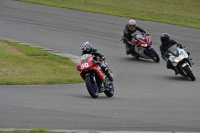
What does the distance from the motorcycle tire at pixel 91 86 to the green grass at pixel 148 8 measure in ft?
59.9

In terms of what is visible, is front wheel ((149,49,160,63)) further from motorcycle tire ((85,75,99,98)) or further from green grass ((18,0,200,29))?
green grass ((18,0,200,29))

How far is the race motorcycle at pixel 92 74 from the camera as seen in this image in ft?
48.5

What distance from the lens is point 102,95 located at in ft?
52.5

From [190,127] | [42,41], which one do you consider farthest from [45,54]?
[190,127]

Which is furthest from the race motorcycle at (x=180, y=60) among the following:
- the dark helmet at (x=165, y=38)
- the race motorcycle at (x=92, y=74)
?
the race motorcycle at (x=92, y=74)

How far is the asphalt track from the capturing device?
11.1m

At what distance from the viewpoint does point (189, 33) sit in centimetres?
3039

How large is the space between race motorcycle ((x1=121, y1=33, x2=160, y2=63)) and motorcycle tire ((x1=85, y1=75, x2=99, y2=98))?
8679 mm

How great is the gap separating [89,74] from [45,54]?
850 cm

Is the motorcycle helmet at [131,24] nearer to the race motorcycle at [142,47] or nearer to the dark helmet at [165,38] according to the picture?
the race motorcycle at [142,47]

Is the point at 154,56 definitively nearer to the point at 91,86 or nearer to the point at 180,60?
the point at 180,60

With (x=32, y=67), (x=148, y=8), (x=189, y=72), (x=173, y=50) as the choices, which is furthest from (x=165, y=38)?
(x=148, y=8)

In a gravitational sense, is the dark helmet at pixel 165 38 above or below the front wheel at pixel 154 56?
above

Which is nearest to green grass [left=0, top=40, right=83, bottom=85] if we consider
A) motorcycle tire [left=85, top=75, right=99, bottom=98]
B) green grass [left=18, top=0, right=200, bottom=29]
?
motorcycle tire [left=85, top=75, right=99, bottom=98]
